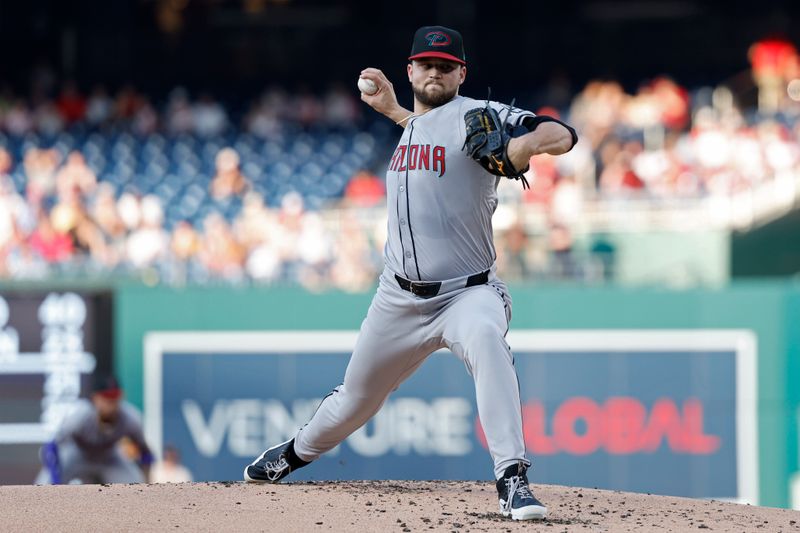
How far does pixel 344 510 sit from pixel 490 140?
51.9 inches

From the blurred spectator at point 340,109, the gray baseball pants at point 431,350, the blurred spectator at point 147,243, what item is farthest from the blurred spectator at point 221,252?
the gray baseball pants at point 431,350

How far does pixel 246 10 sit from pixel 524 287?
10.0 metres

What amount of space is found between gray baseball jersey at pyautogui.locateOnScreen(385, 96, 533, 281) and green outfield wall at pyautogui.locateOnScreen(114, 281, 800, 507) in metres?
4.96

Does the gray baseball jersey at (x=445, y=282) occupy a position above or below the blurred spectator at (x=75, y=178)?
below

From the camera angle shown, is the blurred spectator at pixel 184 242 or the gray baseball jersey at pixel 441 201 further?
the blurred spectator at pixel 184 242

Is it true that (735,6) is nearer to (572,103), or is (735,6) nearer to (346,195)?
(572,103)

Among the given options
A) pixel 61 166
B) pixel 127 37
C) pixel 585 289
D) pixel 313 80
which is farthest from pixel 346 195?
pixel 127 37

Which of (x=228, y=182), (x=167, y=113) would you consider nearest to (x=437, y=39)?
(x=228, y=182)

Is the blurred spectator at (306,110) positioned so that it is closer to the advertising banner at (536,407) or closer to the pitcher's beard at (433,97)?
the advertising banner at (536,407)

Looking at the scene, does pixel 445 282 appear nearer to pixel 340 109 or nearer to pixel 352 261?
pixel 352 261

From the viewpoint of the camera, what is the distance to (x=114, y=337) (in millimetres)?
9281

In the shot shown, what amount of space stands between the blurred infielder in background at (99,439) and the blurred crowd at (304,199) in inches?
85.7

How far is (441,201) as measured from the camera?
14.3 ft

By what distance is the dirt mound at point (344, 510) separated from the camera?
167 inches
